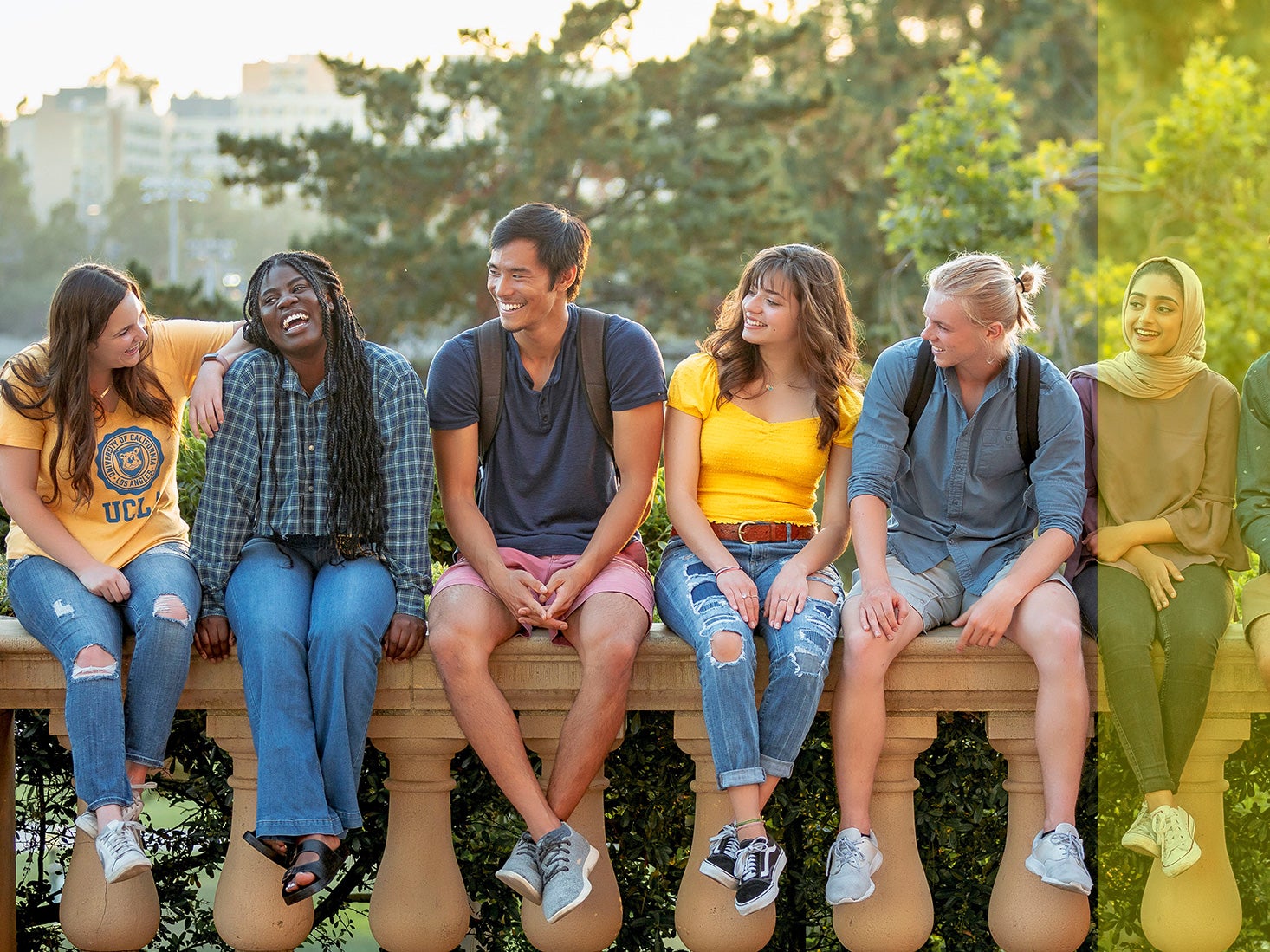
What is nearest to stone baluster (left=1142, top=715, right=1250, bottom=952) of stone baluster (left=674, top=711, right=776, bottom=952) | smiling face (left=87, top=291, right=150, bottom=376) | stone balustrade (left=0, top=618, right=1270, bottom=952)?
stone balustrade (left=0, top=618, right=1270, bottom=952)

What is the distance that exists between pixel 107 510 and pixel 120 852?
830mm

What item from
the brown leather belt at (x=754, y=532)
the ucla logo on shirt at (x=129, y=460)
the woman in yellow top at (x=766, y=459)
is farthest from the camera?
the brown leather belt at (x=754, y=532)

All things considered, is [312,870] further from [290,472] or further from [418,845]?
[290,472]

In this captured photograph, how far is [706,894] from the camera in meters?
2.99

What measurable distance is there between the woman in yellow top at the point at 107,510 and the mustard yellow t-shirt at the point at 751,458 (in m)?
1.15

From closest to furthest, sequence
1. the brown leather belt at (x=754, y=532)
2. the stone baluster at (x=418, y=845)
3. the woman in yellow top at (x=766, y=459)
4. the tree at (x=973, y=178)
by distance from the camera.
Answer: the stone baluster at (x=418, y=845) < the woman in yellow top at (x=766, y=459) < the brown leather belt at (x=754, y=532) < the tree at (x=973, y=178)

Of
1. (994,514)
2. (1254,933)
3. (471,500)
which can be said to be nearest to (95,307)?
(471,500)

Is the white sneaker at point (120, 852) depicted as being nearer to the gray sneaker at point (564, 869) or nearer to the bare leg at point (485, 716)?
the bare leg at point (485, 716)

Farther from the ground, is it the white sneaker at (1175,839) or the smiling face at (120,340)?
the smiling face at (120,340)

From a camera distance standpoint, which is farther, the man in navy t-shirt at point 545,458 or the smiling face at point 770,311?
the smiling face at point 770,311

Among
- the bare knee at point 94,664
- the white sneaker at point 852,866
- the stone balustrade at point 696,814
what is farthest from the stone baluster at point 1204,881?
the bare knee at point 94,664

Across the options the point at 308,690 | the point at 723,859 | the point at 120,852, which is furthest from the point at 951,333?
the point at 120,852

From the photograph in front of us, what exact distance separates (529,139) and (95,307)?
18.2 metres

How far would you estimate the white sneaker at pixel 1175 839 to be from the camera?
2.92 m
